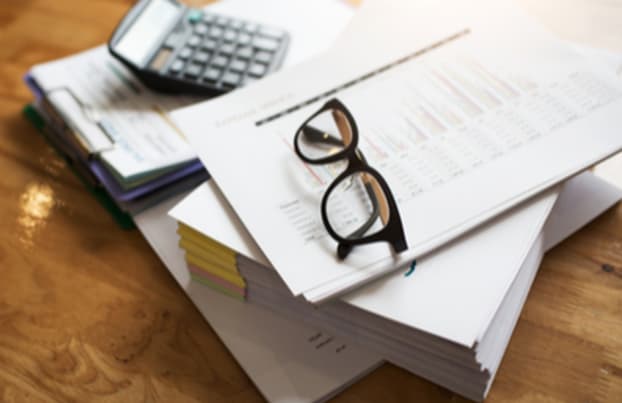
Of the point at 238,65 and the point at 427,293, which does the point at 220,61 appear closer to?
the point at 238,65

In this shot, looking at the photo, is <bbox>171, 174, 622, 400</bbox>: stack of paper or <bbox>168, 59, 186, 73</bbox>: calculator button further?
<bbox>168, 59, 186, 73</bbox>: calculator button

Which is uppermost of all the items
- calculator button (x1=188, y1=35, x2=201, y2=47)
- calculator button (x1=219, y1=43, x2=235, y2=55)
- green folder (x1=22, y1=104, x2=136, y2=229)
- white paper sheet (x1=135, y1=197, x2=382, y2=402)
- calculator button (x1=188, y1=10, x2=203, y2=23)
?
calculator button (x1=188, y1=10, x2=203, y2=23)

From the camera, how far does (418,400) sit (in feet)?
1.54

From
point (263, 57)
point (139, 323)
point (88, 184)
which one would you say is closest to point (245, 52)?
point (263, 57)

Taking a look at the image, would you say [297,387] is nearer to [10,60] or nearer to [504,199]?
[504,199]

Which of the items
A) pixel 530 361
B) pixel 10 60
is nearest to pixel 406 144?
pixel 530 361

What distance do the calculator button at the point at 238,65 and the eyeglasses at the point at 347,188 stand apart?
0.53ft

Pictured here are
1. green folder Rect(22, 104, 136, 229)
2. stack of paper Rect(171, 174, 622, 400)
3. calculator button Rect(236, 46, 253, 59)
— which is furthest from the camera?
→ calculator button Rect(236, 46, 253, 59)

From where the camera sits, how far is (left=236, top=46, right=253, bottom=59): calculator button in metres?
0.69

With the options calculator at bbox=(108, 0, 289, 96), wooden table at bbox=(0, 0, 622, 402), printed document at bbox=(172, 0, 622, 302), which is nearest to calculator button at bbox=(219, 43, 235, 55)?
calculator at bbox=(108, 0, 289, 96)

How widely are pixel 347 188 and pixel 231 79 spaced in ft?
0.75

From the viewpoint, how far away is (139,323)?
52cm

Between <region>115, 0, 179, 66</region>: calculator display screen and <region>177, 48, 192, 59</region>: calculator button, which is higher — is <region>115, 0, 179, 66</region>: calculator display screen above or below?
above

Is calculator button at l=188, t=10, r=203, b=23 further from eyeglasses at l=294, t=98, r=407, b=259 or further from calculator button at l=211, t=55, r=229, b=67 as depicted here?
eyeglasses at l=294, t=98, r=407, b=259
